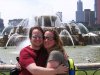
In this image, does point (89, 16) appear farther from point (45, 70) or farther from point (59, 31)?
point (45, 70)

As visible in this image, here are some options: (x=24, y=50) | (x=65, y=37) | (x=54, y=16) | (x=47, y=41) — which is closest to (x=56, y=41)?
(x=47, y=41)

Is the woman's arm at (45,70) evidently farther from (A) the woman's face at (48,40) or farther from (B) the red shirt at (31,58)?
(A) the woman's face at (48,40)

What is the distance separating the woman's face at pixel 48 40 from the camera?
4.49 metres

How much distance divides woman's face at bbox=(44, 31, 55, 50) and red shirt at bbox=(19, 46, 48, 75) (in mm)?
94

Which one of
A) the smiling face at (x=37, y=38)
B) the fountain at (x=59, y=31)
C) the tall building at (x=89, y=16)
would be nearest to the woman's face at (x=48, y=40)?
the smiling face at (x=37, y=38)

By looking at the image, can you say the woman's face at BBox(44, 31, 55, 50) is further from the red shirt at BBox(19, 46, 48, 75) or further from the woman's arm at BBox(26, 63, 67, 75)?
the woman's arm at BBox(26, 63, 67, 75)

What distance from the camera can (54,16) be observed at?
131ft

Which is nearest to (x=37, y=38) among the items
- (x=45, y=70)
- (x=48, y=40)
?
(x=48, y=40)

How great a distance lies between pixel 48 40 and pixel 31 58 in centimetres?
31

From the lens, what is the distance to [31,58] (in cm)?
446

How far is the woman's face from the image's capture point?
4.49m

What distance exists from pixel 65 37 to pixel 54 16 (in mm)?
4027

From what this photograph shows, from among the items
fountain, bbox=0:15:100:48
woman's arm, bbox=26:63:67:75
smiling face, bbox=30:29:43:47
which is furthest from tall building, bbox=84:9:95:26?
woman's arm, bbox=26:63:67:75

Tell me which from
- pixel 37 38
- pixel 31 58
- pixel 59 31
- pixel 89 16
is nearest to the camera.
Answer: pixel 31 58
